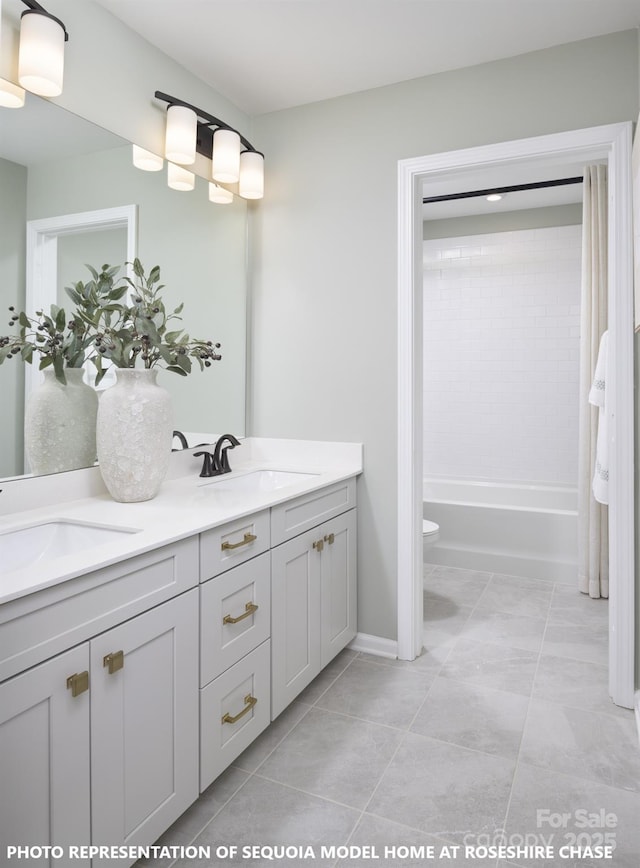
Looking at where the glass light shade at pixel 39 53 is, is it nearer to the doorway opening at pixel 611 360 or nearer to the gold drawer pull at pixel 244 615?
the doorway opening at pixel 611 360

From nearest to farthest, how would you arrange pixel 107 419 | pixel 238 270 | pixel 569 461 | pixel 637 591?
1. pixel 107 419
2. pixel 637 591
3. pixel 238 270
4. pixel 569 461

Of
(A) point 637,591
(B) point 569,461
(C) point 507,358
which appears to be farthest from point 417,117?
(B) point 569,461

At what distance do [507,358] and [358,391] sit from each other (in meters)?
2.36

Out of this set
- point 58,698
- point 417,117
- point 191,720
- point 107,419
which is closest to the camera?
point 58,698

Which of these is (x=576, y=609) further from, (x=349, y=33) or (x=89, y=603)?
(x=349, y=33)

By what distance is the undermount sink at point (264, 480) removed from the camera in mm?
2477

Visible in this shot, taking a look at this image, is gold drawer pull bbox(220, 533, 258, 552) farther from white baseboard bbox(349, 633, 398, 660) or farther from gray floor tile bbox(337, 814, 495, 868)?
white baseboard bbox(349, 633, 398, 660)

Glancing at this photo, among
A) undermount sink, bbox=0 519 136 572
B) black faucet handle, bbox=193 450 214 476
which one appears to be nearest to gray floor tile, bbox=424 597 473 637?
black faucet handle, bbox=193 450 214 476

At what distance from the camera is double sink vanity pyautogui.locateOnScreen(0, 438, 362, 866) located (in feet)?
3.56

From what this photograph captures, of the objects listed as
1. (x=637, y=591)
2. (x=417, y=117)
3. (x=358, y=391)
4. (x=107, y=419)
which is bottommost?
(x=637, y=591)

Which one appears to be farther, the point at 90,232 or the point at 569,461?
the point at 569,461

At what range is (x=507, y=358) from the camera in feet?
14.9

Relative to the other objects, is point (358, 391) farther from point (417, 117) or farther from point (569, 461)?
point (569, 461)

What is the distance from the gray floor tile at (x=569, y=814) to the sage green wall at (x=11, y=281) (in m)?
1.82
